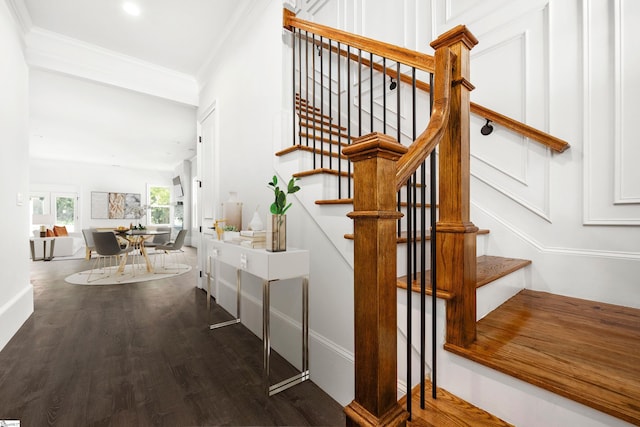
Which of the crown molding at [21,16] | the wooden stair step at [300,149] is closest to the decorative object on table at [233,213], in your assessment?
the wooden stair step at [300,149]

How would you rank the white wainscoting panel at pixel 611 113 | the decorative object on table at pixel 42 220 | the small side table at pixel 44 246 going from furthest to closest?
1. the decorative object on table at pixel 42 220
2. the small side table at pixel 44 246
3. the white wainscoting panel at pixel 611 113

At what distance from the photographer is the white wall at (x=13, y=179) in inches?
95.7

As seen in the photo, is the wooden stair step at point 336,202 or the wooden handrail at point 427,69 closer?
the wooden handrail at point 427,69

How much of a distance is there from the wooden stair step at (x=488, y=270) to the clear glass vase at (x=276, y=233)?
85 cm

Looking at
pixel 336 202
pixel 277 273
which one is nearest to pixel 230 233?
pixel 277 273

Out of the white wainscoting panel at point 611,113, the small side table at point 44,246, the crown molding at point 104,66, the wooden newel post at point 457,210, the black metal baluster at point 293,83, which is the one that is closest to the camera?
the wooden newel post at point 457,210

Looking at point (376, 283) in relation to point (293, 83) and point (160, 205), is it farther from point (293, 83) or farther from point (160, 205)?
point (160, 205)

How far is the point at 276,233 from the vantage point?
183 cm

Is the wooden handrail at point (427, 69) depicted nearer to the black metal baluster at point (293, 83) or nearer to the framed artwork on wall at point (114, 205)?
the black metal baluster at point (293, 83)

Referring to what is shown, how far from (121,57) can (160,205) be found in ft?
29.7

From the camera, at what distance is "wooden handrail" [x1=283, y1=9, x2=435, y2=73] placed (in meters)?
1.22

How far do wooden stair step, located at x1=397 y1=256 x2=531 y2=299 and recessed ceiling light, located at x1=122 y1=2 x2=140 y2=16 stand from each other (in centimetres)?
369

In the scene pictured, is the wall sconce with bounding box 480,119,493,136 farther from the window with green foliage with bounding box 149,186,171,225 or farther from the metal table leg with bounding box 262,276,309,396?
the window with green foliage with bounding box 149,186,171,225

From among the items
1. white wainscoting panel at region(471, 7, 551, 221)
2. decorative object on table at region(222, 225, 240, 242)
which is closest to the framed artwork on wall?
decorative object on table at region(222, 225, 240, 242)
